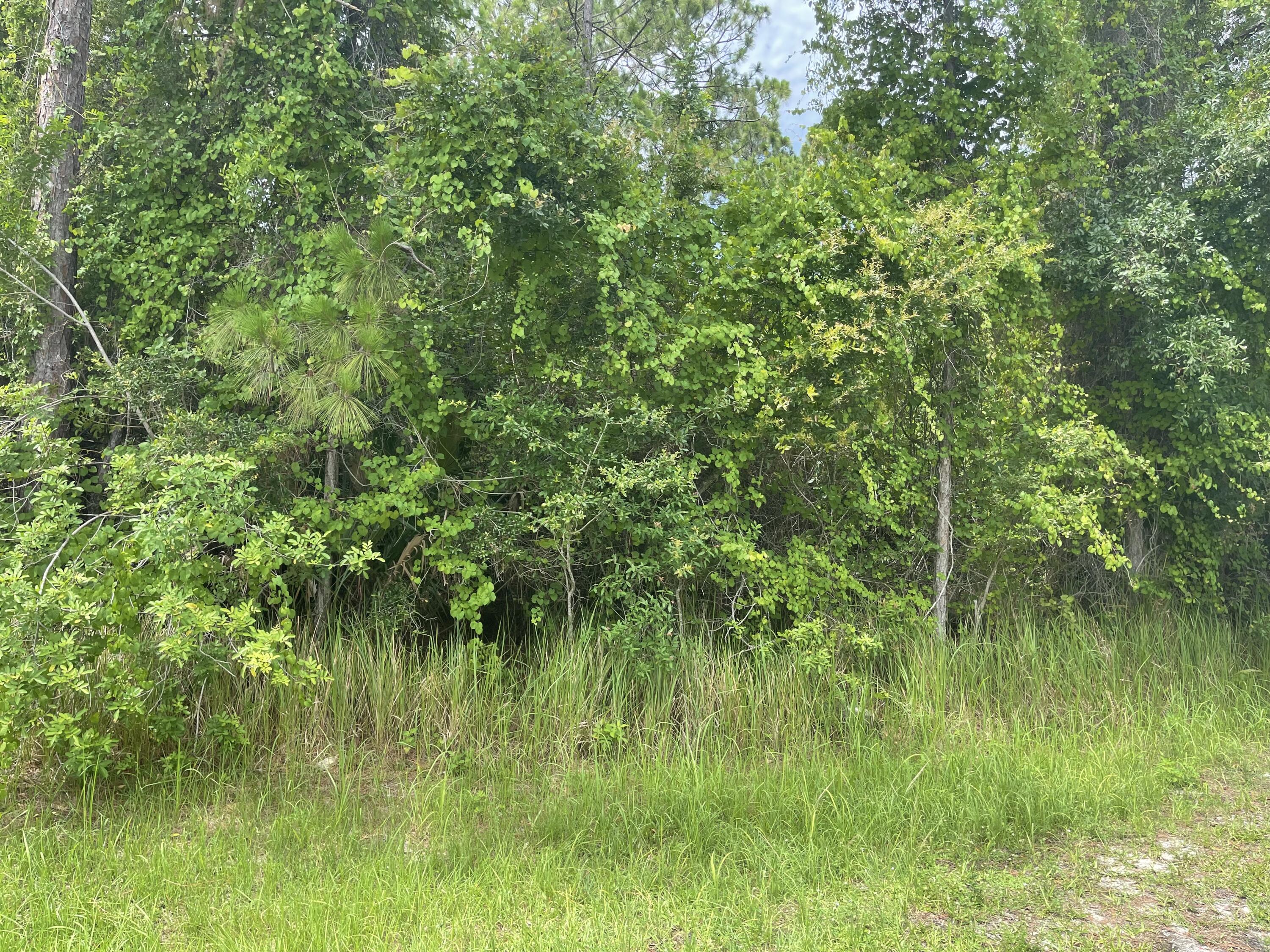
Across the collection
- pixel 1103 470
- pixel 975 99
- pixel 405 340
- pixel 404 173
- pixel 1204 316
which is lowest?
pixel 1103 470

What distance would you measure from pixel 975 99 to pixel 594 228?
4110 millimetres

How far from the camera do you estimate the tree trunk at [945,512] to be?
5477 mm

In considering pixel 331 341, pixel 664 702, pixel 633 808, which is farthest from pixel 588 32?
pixel 633 808

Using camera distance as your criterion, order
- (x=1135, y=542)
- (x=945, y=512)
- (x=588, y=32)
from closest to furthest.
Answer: (x=945, y=512), (x=1135, y=542), (x=588, y=32)

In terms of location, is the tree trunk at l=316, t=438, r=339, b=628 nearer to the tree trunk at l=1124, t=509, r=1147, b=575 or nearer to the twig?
the twig

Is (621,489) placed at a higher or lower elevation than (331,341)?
lower

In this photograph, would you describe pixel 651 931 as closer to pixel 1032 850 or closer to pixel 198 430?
pixel 1032 850

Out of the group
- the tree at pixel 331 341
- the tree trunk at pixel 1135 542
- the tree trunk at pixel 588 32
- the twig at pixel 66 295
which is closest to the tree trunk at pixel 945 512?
the tree trunk at pixel 1135 542

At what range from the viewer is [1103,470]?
5.41m

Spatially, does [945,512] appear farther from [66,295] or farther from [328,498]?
[66,295]

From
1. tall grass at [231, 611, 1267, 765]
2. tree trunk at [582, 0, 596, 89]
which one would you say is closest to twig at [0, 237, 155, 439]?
Result: tall grass at [231, 611, 1267, 765]

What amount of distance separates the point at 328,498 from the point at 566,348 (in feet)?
5.80

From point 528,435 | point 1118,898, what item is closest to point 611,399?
point 528,435

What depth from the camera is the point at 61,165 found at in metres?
5.79
